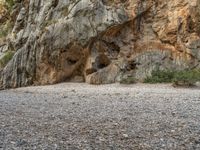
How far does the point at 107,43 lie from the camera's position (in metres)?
22.0

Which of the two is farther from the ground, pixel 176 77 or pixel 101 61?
pixel 101 61

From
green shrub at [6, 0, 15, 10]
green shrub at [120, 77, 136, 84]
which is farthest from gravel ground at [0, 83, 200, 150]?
green shrub at [6, 0, 15, 10]

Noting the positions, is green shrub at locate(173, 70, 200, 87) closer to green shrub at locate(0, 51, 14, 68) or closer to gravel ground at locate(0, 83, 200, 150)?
gravel ground at locate(0, 83, 200, 150)

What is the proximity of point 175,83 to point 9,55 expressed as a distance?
39.8 ft

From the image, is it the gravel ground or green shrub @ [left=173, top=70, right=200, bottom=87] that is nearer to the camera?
the gravel ground

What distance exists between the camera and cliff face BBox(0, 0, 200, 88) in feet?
67.1

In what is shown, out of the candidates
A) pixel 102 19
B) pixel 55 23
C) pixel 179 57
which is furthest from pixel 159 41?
pixel 55 23

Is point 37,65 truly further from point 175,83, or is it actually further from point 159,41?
point 175,83

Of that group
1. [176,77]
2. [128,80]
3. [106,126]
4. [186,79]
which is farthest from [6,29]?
[106,126]

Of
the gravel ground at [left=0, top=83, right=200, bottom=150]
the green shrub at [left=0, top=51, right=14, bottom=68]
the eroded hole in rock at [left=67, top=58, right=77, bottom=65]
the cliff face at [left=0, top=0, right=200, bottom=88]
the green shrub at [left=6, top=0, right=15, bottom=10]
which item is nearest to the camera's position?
the gravel ground at [left=0, top=83, right=200, bottom=150]

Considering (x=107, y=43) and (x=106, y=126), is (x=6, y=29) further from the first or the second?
(x=106, y=126)

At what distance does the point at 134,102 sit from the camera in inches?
503

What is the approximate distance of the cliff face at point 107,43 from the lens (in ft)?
67.1

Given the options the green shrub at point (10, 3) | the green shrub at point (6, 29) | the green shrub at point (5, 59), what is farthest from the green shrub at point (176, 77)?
the green shrub at point (10, 3)
